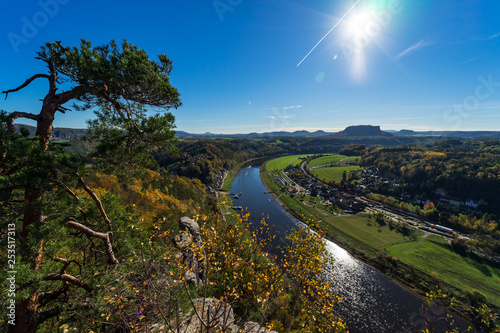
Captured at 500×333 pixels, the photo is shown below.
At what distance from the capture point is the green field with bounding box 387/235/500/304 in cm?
3087

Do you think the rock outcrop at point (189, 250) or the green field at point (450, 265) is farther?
the green field at point (450, 265)

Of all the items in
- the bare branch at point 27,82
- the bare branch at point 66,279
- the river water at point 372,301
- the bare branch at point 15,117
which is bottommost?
the river water at point 372,301

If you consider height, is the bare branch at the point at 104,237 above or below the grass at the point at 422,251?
above

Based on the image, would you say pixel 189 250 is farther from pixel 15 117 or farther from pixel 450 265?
pixel 450 265

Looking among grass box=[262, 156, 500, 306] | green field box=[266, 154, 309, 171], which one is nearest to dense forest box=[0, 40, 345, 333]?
grass box=[262, 156, 500, 306]

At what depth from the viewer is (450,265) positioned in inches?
1391

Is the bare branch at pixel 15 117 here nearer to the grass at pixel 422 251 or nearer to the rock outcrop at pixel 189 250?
the rock outcrop at pixel 189 250

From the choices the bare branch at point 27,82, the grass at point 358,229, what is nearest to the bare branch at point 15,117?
the bare branch at point 27,82

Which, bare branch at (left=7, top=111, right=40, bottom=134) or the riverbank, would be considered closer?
bare branch at (left=7, top=111, right=40, bottom=134)

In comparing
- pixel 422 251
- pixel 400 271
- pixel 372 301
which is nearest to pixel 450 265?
pixel 422 251

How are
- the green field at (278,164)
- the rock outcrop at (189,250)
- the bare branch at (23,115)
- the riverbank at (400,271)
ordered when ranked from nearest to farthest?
→ the rock outcrop at (189,250)
the bare branch at (23,115)
the riverbank at (400,271)
the green field at (278,164)

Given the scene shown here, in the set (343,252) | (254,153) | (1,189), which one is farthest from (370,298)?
(254,153)

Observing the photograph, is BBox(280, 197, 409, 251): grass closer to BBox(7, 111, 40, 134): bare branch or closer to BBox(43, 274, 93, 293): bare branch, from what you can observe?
BBox(43, 274, 93, 293): bare branch

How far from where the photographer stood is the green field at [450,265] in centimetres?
3087
